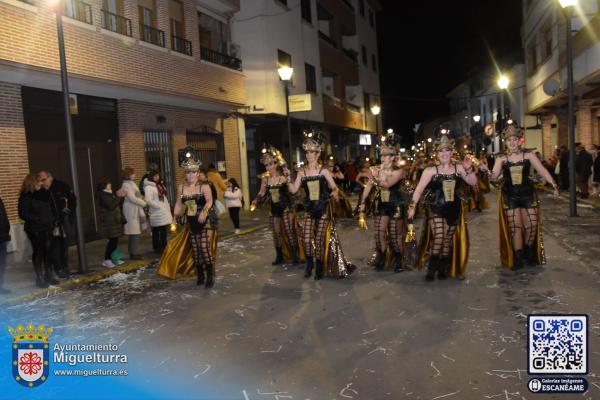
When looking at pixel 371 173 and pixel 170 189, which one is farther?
pixel 170 189

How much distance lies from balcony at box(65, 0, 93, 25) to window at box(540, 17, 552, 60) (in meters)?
20.0

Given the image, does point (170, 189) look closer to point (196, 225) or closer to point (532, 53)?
point (196, 225)

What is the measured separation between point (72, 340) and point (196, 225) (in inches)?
98.9

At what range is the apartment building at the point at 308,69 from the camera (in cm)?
2067

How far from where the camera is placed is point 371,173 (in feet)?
27.6

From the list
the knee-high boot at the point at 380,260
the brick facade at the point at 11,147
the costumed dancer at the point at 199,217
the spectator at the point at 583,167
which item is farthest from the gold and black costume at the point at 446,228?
the spectator at the point at 583,167

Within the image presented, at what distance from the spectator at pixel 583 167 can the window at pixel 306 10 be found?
46.4 ft

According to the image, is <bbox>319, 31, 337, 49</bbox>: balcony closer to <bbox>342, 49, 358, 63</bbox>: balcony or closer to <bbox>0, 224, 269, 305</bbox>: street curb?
<bbox>342, 49, 358, 63</bbox>: balcony

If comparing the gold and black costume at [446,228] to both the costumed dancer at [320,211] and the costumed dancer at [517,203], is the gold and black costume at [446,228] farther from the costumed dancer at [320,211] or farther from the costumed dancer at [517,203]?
the costumed dancer at [320,211]

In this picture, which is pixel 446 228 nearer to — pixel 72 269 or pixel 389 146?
pixel 389 146

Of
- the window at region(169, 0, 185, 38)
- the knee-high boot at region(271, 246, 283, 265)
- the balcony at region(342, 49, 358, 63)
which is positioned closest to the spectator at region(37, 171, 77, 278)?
the knee-high boot at region(271, 246, 283, 265)

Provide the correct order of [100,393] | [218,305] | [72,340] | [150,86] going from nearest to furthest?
[100,393] → [72,340] → [218,305] → [150,86]

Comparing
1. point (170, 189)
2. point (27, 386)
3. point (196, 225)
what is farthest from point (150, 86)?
point (27, 386)

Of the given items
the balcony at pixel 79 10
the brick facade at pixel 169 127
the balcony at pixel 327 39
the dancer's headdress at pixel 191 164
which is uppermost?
the balcony at pixel 327 39
